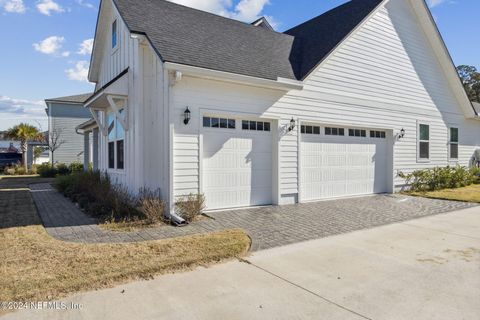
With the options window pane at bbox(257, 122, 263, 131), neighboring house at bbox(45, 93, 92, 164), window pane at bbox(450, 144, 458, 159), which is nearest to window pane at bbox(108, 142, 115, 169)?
window pane at bbox(257, 122, 263, 131)

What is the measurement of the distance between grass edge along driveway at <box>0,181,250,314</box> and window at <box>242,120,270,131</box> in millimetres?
3383

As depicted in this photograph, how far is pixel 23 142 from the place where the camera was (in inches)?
1009

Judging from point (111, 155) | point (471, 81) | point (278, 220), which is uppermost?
point (471, 81)

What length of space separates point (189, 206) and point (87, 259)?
290cm

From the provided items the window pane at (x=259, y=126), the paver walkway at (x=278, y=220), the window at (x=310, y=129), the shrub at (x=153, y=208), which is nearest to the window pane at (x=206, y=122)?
the window pane at (x=259, y=126)

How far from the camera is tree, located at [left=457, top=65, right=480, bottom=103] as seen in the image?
42125 millimetres

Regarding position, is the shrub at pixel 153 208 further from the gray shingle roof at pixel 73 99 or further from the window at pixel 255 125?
the gray shingle roof at pixel 73 99

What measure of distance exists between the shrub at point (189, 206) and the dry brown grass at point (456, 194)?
8595mm

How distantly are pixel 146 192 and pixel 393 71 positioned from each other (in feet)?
33.4

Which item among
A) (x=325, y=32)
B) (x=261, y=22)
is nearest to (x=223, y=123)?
(x=325, y=32)

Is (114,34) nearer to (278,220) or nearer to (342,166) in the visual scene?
(278,220)

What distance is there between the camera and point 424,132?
13.7 metres

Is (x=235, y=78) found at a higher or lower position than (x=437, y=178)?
higher

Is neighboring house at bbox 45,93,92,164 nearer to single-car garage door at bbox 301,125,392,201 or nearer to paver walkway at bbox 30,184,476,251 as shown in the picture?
paver walkway at bbox 30,184,476,251
